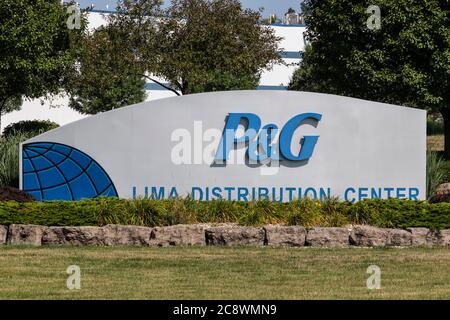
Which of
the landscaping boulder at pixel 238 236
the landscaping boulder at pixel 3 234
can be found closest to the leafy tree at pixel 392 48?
the landscaping boulder at pixel 238 236

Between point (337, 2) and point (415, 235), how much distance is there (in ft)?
67.0

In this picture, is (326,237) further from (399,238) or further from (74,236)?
(74,236)

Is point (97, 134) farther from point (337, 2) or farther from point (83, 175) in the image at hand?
point (337, 2)

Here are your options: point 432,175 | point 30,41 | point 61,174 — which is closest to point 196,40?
point 30,41

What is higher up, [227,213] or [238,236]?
[227,213]

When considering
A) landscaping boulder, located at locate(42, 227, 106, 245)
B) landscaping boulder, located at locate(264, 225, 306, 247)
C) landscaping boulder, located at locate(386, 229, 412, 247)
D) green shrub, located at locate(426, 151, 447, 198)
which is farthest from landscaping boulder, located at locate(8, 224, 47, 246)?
green shrub, located at locate(426, 151, 447, 198)

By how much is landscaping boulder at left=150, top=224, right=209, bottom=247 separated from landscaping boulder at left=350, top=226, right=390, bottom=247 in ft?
8.40

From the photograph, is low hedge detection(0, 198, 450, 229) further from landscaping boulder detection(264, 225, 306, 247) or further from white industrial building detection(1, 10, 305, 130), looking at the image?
white industrial building detection(1, 10, 305, 130)

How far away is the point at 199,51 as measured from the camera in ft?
155

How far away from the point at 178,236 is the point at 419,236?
4.09 m

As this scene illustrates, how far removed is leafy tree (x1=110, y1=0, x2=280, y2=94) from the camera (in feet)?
152

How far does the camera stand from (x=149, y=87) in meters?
69.9

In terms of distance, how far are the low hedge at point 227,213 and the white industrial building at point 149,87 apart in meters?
48.5

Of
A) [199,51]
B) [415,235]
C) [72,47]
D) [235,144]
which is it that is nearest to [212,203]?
[235,144]
